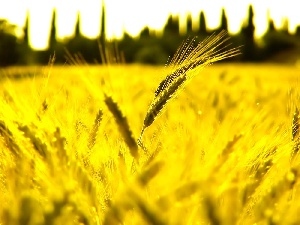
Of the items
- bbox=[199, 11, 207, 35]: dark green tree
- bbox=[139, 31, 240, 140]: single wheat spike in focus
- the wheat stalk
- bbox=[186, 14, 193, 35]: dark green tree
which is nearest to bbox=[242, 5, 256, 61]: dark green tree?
bbox=[199, 11, 207, 35]: dark green tree

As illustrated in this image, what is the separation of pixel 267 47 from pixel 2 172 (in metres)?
34.9

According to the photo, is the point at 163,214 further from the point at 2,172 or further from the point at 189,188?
the point at 2,172

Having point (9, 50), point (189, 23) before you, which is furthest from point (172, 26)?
point (9, 50)

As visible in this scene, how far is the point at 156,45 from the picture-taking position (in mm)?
30531

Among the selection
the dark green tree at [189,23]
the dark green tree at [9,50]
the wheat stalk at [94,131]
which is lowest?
the wheat stalk at [94,131]

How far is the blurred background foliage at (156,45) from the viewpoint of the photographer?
2778 cm

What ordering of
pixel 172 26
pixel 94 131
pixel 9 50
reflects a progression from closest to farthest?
pixel 94 131
pixel 9 50
pixel 172 26

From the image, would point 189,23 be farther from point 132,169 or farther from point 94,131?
point 132,169

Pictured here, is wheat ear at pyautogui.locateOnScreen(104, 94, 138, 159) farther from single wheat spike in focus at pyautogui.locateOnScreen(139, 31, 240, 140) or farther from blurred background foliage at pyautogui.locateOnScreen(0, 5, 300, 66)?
blurred background foliage at pyautogui.locateOnScreen(0, 5, 300, 66)

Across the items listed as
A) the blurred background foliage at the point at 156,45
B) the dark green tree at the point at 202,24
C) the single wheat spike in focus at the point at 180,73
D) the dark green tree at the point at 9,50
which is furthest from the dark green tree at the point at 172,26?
the single wheat spike in focus at the point at 180,73

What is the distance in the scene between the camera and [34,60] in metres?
31.0

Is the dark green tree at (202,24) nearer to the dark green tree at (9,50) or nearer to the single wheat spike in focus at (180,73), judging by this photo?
the dark green tree at (9,50)

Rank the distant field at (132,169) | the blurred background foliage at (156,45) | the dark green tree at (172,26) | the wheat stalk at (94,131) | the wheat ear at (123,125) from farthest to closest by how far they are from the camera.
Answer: the dark green tree at (172,26)
the blurred background foliage at (156,45)
the wheat stalk at (94,131)
the wheat ear at (123,125)
the distant field at (132,169)

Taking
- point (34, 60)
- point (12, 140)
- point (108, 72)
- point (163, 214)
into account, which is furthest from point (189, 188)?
point (34, 60)
